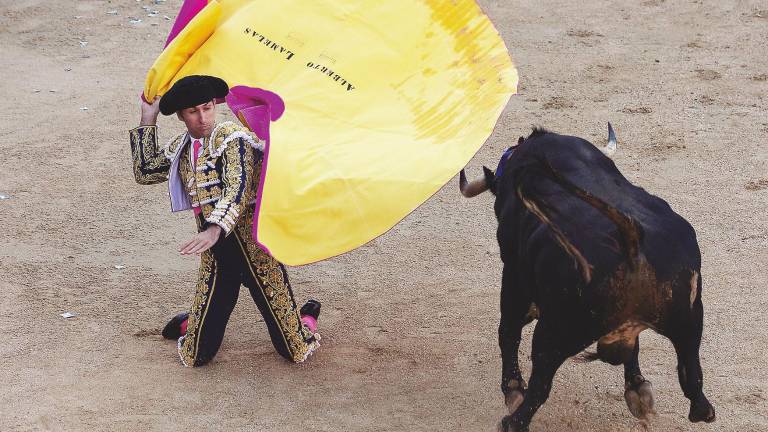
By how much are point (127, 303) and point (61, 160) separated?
2113 millimetres

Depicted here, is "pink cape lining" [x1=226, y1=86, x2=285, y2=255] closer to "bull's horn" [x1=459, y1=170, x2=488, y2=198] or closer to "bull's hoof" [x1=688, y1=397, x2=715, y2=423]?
"bull's horn" [x1=459, y1=170, x2=488, y2=198]

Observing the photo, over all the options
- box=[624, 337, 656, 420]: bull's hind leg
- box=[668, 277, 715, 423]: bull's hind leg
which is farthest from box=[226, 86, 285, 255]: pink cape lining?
box=[668, 277, 715, 423]: bull's hind leg

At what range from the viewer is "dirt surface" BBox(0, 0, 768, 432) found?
15.1 ft

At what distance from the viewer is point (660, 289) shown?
354cm

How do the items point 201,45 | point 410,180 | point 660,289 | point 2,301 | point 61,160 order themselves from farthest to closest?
point 61,160, point 2,301, point 201,45, point 410,180, point 660,289

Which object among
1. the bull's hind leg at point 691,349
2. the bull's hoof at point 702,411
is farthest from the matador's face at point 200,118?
the bull's hoof at point 702,411

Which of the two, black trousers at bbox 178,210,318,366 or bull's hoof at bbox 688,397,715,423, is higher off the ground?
bull's hoof at bbox 688,397,715,423

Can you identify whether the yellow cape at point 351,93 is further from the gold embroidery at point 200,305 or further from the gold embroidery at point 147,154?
the gold embroidery at point 200,305

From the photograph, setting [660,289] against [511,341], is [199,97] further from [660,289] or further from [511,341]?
[660,289]

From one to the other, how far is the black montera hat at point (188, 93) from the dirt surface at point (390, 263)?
1268 millimetres

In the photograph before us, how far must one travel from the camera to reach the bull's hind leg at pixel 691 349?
361cm

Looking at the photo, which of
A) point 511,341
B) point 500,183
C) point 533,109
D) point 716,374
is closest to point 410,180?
point 500,183

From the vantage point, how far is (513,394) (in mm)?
4422

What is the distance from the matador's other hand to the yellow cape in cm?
18
